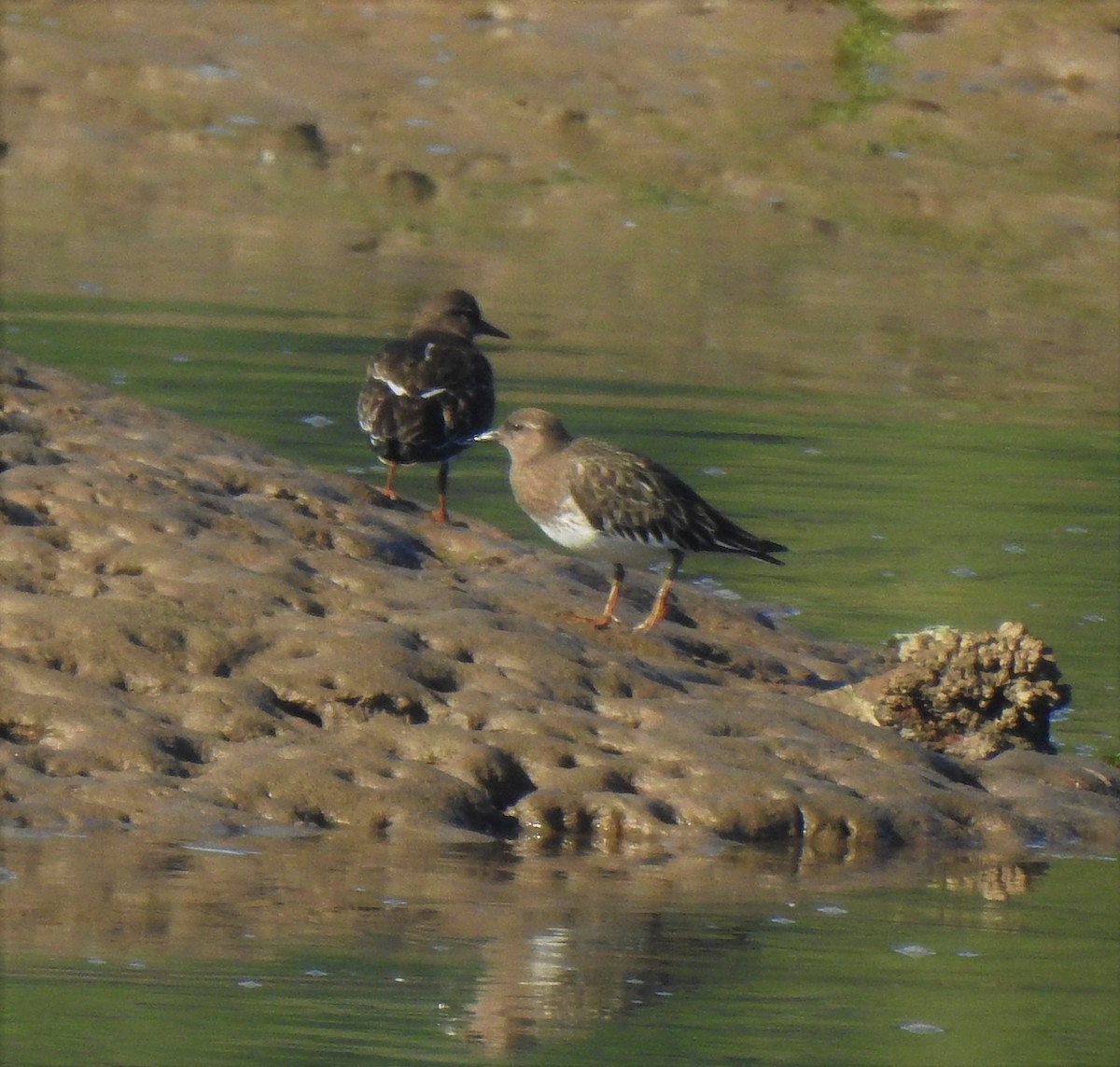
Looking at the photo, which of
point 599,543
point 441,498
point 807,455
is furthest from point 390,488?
point 807,455

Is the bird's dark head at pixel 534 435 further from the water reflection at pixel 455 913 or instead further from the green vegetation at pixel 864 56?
the green vegetation at pixel 864 56

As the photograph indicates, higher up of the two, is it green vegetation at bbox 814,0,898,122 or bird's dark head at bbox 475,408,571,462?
green vegetation at bbox 814,0,898,122

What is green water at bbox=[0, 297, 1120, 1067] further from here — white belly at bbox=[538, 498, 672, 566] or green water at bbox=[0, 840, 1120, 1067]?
white belly at bbox=[538, 498, 672, 566]

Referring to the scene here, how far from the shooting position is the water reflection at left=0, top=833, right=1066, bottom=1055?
585 cm

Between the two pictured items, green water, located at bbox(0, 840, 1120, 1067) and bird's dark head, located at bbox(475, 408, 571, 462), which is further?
bird's dark head, located at bbox(475, 408, 571, 462)

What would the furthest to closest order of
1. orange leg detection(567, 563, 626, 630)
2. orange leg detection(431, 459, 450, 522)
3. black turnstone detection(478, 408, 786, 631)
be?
orange leg detection(431, 459, 450, 522)
black turnstone detection(478, 408, 786, 631)
orange leg detection(567, 563, 626, 630)

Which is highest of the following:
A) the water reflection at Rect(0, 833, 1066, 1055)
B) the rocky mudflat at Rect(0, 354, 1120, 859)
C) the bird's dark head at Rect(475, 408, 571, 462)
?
the bird's dark head at Rect(475, 408, 571, 462)

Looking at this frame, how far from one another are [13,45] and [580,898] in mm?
21128

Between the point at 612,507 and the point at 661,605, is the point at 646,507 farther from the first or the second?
the point at 661,605

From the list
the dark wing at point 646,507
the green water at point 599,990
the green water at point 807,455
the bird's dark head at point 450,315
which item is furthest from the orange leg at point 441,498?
the green water at point 599,990

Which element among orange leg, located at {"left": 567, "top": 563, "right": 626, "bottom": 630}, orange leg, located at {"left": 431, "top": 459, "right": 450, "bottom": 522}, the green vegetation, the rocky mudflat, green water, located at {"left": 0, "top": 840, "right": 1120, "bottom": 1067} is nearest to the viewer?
green water, located at {"left": 0, "top": 840, "right": 1120, "bottom": 1067}

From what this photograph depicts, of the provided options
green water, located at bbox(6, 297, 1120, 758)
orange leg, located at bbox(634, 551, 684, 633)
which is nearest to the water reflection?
orange leg, located at bbox(634, 551, 684, 633)

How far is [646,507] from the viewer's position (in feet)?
29.1

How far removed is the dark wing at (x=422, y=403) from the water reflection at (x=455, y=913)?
3.75 meters
